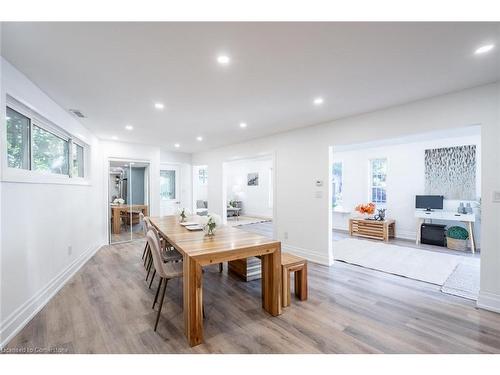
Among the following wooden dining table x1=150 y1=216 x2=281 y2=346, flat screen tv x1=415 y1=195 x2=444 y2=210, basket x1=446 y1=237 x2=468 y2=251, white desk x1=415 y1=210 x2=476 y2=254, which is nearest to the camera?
wooden dining table x1=150 y1=216 x2=281 y2=346

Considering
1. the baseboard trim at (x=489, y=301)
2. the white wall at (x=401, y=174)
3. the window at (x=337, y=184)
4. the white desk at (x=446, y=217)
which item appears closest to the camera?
the baseboard trim at (x=489, y=301)

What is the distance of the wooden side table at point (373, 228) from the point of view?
5492 mm

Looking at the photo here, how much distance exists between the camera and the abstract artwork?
4.88 metres

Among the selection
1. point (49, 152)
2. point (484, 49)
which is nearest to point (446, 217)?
point (484, 49)

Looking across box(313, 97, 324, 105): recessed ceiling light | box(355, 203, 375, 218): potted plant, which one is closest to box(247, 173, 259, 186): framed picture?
box(355, 203, 375, 218): potted plant

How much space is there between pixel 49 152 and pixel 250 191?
7610mm

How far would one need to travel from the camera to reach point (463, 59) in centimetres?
197

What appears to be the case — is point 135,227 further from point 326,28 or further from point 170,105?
point 326,28

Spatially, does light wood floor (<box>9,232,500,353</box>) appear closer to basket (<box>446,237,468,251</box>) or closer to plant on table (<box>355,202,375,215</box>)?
basket (<box>446,237,468,251</box>)

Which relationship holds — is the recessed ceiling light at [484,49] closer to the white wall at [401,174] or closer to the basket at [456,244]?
the white wall at [401,174]

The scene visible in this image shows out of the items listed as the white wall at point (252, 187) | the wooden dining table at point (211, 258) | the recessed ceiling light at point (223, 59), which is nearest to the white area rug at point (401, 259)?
the wooden dining table at point (211, 258)

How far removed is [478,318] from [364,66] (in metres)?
2.71

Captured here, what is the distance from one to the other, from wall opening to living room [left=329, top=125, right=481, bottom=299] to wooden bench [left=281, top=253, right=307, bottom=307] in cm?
175
